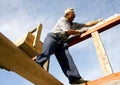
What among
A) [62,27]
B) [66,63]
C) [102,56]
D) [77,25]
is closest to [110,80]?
[102,56]

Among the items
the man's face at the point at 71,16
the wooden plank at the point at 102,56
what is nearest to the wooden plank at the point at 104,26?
the wooden plank at the point at 102,56

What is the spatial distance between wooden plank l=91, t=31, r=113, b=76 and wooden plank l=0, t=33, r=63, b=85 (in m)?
0.80

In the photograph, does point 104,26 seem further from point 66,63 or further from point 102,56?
point 66,63

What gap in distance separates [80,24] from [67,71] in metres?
1.26

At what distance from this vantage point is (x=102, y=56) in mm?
4230

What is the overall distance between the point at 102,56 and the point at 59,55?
94 cm

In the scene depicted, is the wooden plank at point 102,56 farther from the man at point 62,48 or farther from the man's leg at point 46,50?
the man's leg at point 46,50

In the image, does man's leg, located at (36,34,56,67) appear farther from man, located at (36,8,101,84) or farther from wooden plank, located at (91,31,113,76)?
wooden plank, located at (91,31,113,76)

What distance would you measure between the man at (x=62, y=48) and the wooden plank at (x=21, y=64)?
0.91 feet

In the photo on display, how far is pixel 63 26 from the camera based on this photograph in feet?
16.1

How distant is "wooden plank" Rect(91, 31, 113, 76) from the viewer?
13.1 ft

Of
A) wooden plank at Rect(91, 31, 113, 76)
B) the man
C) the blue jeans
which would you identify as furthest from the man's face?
wooden plank at Rect(91, 31, 113, 76)

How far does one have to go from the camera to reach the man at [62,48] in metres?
4.46

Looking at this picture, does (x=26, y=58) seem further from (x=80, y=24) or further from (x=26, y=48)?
(x=80, y=24)
